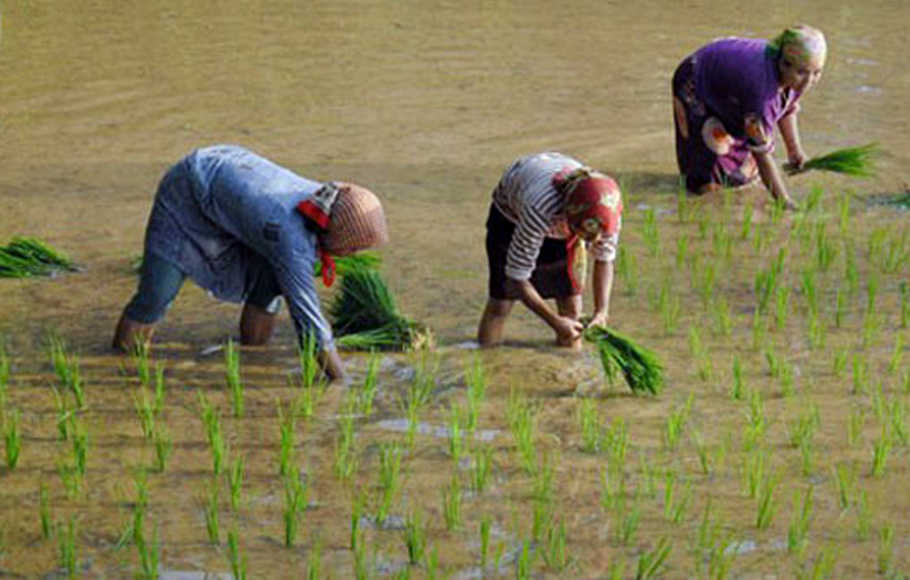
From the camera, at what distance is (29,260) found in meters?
5.70

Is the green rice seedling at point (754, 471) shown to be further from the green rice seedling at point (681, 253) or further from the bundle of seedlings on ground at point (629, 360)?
the green rice seedling at point (681, 253)

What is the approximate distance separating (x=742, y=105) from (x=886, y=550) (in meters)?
3.09

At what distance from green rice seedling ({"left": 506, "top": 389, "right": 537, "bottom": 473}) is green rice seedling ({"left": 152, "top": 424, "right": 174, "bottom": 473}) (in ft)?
3.37

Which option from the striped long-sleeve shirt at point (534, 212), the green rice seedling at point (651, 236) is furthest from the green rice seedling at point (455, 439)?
the green rice seedling at point (651, 236)

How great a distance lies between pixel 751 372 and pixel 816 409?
465 mm

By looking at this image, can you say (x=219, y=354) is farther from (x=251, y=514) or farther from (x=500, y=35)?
(x=500, y=35)

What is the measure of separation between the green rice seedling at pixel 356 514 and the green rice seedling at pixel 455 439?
1.16 feet

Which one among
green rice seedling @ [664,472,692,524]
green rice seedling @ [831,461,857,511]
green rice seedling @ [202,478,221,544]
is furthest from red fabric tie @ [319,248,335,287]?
green rice seedling @ [831,461,857,511]

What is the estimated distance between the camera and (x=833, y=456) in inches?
174

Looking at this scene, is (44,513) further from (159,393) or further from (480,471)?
(480,471)

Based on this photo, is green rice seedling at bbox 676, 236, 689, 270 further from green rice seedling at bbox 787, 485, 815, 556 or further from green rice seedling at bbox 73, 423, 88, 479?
green rice seedling at bbox 73, 423, 88, 479

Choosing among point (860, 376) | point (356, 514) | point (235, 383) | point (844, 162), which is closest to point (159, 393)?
point (235, 383)

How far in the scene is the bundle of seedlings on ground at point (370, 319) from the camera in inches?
201

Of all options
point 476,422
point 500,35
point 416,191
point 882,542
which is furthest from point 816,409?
point 500,35
